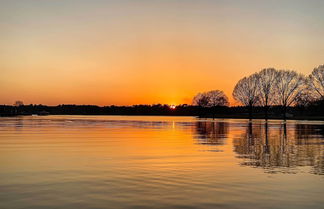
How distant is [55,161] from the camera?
2078 cm

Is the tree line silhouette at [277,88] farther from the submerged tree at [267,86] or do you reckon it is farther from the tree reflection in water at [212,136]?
the tree reflection in water at [212,136]

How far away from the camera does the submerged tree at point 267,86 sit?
132375 mm

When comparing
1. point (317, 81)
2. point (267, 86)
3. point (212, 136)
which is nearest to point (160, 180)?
point (212, 136)

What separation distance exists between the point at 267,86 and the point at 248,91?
9.53 m

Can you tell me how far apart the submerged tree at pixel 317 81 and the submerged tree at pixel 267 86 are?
852 inches

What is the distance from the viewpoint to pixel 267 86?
133875mm

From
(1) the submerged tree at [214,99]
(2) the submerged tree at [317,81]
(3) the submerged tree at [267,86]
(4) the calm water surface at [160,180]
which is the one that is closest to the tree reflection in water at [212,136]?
(4) the calm water surface at [160,180]

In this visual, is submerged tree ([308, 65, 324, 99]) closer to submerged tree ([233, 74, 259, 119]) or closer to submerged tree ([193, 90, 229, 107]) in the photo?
submerged tree ([233, 74, 259, 119])

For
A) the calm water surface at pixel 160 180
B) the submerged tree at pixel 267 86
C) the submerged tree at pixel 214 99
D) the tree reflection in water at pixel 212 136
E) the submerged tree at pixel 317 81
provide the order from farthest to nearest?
the submerged tree at pixel 214 99, the submerged tree at pixel 267 86, the submerged tree at pixel 317 81, the tree reflection in water at pixel 212 136, the calm water surface at pixel 160 180

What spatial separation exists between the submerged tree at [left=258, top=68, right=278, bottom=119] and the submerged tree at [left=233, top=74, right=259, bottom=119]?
1.77m

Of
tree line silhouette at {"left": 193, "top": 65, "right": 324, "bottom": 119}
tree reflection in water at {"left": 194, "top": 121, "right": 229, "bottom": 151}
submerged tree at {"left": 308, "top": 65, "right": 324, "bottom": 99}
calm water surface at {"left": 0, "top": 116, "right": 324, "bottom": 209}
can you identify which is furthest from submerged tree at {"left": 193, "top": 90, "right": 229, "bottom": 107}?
calm water surface at {"left": 0, "top": 116, "right": 324, "bottom": 209}

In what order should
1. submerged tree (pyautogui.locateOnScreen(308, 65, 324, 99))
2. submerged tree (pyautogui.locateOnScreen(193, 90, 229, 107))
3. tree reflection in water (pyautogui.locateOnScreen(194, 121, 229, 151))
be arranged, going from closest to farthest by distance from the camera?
tree reflection in water (pyautogui.locateOnScreen(194, 121, 229, 151)), submerged tree (pyautogui.locateOnScreen(308, 65, 324, 99)), submerged tree (pyautogui.locateOnScreen(193, 90, 229, 107))

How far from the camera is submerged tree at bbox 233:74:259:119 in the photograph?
452 ft

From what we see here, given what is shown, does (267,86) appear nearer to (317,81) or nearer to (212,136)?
(317,81)
